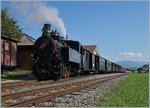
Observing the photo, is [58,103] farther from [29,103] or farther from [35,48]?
[35,48]

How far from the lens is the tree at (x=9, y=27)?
4738 centimetres

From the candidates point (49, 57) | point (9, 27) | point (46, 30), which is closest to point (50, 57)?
point (49, 57)


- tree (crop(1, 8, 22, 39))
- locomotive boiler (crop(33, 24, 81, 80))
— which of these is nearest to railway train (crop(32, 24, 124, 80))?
locomotive boiler (crop(33, 24, 81, 80))

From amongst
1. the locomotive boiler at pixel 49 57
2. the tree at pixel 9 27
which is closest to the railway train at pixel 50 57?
the locomotive boiler at pixel 49 57

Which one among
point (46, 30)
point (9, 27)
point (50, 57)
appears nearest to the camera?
point (50, 57)

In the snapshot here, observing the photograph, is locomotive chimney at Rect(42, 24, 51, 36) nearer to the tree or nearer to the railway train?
the railway train

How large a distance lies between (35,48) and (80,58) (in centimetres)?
672

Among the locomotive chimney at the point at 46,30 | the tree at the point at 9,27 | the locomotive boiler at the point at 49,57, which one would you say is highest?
the tree at the point at 9,27

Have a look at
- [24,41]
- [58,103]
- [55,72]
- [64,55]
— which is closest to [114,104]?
[58,103]

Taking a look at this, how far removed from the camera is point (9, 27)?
4800 centimetres

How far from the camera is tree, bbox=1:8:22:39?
47375 mm

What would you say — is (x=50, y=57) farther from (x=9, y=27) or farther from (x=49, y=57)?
(x=9, y=27)

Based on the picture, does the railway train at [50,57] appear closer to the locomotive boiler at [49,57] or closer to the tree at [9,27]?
the locomotive boiler at [49,57]

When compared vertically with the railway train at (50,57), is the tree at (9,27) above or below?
above
